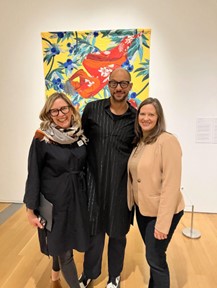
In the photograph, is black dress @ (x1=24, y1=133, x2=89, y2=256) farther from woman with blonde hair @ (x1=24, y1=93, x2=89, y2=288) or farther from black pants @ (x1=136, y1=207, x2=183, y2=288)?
black pants @ (x1=136, y1=207, x2=183, y2=288)

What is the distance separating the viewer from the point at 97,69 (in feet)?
9.08

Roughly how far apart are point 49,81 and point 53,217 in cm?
193

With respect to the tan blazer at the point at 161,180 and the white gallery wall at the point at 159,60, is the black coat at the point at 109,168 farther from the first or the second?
the white gallery wall at the point at 159,60

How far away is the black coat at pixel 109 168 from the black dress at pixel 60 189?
102 mm

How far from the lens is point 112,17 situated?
2.64 m

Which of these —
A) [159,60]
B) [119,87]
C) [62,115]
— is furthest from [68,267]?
[159,60]

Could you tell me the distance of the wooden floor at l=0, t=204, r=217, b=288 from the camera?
1.82m

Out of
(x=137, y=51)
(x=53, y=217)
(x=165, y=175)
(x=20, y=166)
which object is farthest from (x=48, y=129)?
(x=20, y=166)

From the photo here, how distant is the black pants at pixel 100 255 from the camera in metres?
1.68

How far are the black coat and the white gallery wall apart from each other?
1375 millimetres

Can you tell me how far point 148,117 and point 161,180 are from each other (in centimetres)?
37

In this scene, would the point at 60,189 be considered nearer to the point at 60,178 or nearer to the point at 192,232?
the point at 60,178

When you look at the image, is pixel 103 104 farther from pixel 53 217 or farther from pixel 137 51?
pixel 137 51

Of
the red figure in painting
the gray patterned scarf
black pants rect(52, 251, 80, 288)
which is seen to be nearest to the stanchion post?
black pants rect(52, 251, 80, 288)
